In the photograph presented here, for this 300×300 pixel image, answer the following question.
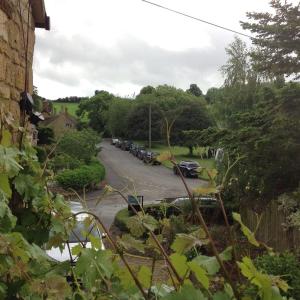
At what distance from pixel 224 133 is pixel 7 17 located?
13125mm

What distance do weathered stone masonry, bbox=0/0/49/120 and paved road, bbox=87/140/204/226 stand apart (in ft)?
51.0

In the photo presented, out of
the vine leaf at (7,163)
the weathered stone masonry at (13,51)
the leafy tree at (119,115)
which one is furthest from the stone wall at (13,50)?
the leafy tree at (119,115)

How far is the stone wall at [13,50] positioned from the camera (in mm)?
3230

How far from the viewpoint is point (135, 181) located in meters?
20.6

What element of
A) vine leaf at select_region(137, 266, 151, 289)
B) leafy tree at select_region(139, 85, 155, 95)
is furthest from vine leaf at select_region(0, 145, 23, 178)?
leafy tree at select_region(139, 85, 155, 95)

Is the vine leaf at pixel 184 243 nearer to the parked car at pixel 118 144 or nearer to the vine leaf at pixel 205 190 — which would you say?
the vine leaf at pixel 205 190

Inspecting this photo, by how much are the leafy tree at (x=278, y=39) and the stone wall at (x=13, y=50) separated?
11.4 metres

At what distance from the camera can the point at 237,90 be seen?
3800 centimetres

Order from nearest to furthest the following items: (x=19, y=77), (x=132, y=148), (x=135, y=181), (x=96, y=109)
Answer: (x=19, y=77) < (x=135, y=181) < (x=132, y=148) < (x=96, y=109)

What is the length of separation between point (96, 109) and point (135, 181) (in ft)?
227

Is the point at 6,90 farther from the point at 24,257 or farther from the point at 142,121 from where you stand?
the point at 142,121

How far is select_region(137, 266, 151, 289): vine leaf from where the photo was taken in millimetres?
1974

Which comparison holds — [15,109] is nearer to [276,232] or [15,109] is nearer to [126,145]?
[276,232]

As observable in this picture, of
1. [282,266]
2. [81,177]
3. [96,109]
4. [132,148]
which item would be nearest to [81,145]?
[81,177]
